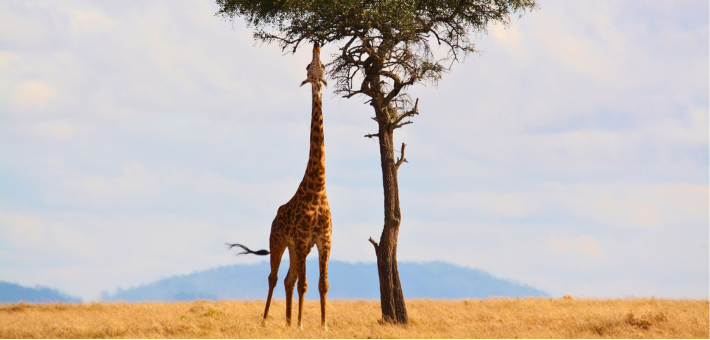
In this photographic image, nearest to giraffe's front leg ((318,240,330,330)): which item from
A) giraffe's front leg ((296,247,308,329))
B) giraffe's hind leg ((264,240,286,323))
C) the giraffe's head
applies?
giraffe's front leg ((296,247,308,329))

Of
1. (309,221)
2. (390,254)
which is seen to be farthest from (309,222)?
(390,254)

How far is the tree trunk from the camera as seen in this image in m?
16.1

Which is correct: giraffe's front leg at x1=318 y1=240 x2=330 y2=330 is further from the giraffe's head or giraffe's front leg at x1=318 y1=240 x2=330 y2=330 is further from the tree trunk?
the giraffe's head

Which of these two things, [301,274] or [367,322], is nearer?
[301,274]

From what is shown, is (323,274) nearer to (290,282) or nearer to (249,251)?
(290,282)

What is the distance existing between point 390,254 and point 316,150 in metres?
3.72

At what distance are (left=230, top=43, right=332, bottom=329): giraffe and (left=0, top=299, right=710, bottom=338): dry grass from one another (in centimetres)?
121

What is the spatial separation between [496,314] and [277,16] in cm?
1121

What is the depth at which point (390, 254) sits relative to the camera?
52.9 feet

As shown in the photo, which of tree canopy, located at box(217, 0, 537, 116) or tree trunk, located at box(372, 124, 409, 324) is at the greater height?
tree canopy, located at box(217, 0, 537, 116)

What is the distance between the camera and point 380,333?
1418 cm

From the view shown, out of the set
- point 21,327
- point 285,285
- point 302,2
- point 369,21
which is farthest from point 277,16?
point 21,327

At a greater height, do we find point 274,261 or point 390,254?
point 390,254

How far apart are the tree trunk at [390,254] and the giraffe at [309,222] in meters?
2.42
